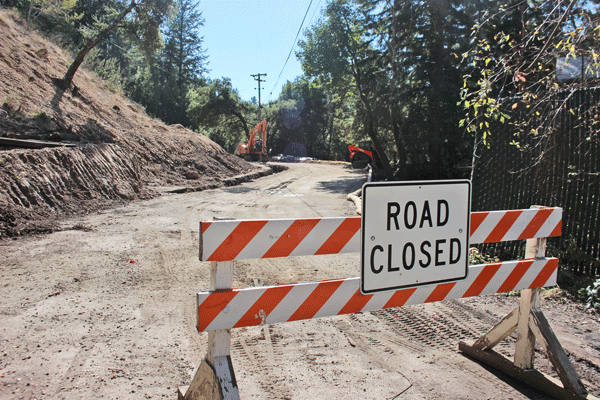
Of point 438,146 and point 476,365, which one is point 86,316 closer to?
point 476,365

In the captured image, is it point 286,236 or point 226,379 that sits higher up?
point 286,236

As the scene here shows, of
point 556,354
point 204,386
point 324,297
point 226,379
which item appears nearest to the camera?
point 226,379

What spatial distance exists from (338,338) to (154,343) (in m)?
1.68

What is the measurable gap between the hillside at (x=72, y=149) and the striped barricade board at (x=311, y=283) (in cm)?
694

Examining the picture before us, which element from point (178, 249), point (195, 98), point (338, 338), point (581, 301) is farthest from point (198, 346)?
point (195, 98)

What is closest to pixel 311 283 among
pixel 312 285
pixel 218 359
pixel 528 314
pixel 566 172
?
pixel 312 285

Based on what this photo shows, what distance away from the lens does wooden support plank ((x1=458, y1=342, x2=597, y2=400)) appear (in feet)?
9.61

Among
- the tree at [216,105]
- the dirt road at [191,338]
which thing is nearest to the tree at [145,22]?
the dirt road at [191,338]

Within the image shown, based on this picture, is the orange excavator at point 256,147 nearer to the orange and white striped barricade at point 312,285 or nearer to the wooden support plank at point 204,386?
the orange and white striped barricade at point 312,285

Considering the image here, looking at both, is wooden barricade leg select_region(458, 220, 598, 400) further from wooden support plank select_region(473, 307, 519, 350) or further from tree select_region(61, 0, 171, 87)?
tree select_region(61, 0, 171, 87)

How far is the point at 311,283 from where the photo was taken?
2.47m

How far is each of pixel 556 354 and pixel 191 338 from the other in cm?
301

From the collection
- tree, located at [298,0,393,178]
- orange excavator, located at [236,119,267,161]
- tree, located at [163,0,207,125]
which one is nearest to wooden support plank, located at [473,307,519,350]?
tree, located at [298,0,393,178]

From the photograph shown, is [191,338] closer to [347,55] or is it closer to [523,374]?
[523,374]
